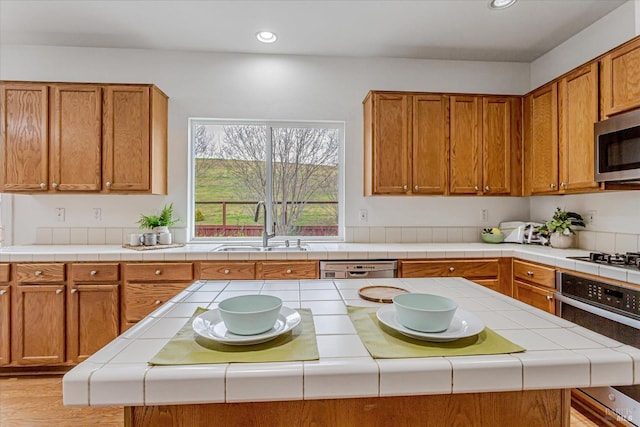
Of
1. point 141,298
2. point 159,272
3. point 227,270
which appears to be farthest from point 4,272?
point 227,270

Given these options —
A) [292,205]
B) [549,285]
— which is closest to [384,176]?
[292,205]

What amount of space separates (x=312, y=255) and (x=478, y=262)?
1.29 metres

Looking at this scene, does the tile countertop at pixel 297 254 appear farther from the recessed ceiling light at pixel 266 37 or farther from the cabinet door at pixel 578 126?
the recessed ceiling light at pixel 266 37

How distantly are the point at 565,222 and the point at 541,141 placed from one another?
69cm

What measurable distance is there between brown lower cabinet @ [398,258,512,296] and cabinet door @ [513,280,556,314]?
0.07m

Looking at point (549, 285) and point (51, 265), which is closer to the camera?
point (549, 285)

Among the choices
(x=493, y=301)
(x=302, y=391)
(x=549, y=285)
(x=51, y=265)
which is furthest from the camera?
(x=51, y=265)

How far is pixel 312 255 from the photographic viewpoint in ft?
8.40

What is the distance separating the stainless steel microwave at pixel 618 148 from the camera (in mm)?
1949

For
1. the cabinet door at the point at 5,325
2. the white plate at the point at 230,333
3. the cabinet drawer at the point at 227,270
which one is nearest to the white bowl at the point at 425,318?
the white plate at the point at 230,333

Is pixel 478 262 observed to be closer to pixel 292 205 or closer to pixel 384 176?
pixel 384 176

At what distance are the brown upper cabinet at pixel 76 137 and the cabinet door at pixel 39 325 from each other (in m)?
0.81

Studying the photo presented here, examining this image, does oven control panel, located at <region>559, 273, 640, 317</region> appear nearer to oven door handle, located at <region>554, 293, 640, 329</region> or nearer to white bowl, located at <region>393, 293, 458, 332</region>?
oven door handle, located at <region>554, 293, 640, 329</region>

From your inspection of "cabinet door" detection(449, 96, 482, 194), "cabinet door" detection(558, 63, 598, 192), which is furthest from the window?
"cabinet door" detection(558, 63, 598, 192)
